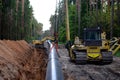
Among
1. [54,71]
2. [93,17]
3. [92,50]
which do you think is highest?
[93,17]

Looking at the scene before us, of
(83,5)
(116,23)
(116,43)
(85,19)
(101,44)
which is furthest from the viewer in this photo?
(83,5)

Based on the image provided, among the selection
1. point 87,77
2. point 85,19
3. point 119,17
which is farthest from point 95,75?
point 85,19

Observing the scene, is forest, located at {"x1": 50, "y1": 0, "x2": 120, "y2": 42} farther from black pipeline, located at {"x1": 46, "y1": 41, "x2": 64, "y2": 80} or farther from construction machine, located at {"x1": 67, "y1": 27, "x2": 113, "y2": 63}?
black pipeline, located at {"x1": 46, "y1": 41, "x2": 64, "y2": 80}

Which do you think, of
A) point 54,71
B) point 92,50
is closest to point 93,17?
point 92,50

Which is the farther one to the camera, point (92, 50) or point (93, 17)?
point (93, 17)

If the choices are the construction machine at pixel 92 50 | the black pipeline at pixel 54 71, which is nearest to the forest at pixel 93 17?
the construction machine at pixel 92 50

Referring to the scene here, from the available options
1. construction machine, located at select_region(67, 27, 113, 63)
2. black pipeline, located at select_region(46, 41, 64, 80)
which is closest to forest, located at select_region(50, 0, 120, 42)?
construction machine, located at select_region(67, 27, 113, 63)

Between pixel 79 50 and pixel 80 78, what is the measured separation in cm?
651

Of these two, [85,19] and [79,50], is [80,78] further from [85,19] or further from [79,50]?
[85,19]

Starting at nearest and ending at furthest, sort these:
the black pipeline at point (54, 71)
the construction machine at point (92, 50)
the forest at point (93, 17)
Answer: the black pipeline at point (54, 71) < the construction machine at point (92, 50) < the forest at point (93, 17)

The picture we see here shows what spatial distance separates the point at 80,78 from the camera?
1220cm

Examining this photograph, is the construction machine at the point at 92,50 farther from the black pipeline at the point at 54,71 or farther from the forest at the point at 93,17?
the forest at the point at 93,17

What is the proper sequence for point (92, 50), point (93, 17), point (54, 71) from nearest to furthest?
point (54, 71) < point (92, 50) < point (93, 17)

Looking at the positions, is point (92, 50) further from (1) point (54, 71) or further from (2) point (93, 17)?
(2) point (93, 17)
